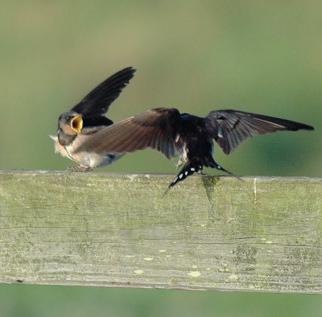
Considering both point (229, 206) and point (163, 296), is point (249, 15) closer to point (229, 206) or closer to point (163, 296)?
point (163, 296)

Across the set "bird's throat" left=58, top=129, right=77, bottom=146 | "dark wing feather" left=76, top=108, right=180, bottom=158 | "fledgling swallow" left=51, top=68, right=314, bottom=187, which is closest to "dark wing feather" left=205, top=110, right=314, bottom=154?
"fledgling swallow" left=51, top=68, right=314, bottom=187

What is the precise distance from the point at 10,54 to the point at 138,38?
93 centimetres

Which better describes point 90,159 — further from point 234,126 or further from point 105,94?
point 234,126

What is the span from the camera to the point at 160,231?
2592 millimetres

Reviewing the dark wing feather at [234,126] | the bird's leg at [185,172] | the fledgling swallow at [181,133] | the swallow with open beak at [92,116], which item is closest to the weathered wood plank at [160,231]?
the bird's leg at [185,172]

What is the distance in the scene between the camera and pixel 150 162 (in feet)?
23.0

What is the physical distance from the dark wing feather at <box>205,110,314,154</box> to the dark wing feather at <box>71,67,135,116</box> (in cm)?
87

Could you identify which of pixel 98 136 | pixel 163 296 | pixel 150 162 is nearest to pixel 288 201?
pixel 98 136

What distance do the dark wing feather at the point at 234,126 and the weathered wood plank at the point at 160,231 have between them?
987mm

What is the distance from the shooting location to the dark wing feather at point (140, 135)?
3.35 m

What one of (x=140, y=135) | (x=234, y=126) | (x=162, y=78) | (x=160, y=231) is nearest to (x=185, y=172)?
(x=160, y=231)

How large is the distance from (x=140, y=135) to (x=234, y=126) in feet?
1.29

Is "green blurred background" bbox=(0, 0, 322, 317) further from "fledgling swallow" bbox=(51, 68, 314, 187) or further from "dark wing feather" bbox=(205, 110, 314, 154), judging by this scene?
"dark wing feather" bbox=(205, 110, 314, 154)

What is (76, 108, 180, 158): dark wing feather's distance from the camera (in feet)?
11.0
